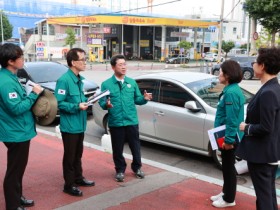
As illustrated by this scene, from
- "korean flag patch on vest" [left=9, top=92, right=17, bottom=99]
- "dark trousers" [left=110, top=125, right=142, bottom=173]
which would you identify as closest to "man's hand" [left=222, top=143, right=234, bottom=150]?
"dark trousers" [left=110, top=125, right=142, bottom=173]

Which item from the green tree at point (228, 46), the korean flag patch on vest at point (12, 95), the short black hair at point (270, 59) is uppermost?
the green tree at point (228, 46)

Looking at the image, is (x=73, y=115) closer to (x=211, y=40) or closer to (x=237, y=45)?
(x=211, y=40)

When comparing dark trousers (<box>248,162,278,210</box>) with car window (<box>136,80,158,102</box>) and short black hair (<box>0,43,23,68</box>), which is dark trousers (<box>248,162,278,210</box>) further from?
car window (<box>136,80,158,102</box>)

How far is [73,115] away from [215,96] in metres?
2.68

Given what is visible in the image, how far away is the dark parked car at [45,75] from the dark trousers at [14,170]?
569 centimetres

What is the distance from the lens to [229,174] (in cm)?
381

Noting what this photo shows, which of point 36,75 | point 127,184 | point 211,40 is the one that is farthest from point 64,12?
point 127,184

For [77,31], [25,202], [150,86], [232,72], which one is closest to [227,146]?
[232,72]

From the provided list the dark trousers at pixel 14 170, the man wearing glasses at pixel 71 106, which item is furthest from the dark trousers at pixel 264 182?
the dark trousers at pixel 14 170

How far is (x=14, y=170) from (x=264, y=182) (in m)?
2.39

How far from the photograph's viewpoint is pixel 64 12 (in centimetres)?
8431

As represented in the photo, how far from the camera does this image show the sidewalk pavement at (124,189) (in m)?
3.99

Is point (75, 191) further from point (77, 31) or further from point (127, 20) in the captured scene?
point (77, 31)

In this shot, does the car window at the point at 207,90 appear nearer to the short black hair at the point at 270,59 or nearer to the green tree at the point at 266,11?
the short black hair at the point at 270,59
